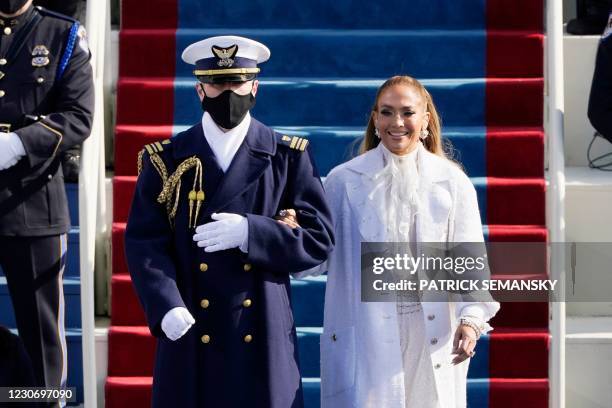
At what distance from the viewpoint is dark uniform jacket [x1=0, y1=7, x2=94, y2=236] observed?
538 centimetres

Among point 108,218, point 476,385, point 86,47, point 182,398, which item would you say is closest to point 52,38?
point 86,47

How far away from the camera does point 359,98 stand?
6383 mm

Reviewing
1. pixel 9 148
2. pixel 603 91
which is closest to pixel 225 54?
pixel 9 148

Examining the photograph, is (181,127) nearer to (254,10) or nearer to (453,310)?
(254,10)

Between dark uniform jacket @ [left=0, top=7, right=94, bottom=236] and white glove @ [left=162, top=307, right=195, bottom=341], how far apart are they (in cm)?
129

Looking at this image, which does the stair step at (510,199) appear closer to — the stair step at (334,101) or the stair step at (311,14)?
the stair step at (334,101)

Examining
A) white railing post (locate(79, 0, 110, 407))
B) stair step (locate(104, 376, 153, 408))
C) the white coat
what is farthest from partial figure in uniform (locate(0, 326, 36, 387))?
the white coat

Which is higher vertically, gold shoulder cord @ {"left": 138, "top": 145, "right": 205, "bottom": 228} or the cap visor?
the cap visor

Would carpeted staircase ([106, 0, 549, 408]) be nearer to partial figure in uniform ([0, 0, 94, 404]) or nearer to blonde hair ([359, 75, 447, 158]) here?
partial figure in uniform ([0, 0, 94, 404])

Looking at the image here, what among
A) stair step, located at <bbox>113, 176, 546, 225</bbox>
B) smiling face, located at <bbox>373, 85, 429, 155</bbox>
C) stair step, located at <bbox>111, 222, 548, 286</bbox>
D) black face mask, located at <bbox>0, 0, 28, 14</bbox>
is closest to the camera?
smiling face, located at <bbox>373, 85, 429, 155</bbox>

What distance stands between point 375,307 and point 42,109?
5.55 feet

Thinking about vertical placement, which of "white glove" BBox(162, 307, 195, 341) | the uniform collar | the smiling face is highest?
the smiling face

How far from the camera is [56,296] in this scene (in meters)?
5.44

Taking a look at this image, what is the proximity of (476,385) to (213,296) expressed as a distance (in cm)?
164
